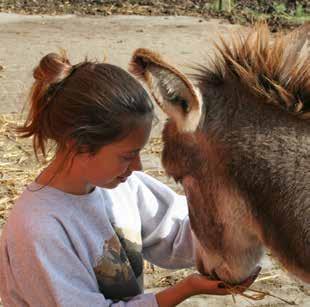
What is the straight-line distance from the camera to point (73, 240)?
106 inches

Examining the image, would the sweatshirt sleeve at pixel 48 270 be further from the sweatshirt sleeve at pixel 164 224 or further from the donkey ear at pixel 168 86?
the donkey ear at pixel 168 86

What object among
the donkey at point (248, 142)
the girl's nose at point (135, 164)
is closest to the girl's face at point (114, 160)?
the girl's nose at point (135, 164)

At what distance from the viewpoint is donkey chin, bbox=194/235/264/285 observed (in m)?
2.83

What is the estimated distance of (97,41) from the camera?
9.37 m

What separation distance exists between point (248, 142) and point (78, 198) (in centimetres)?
66

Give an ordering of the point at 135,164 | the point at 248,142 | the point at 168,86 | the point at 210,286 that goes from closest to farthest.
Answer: the point at 168,86 < the point at 248,142 < the point at 135,164 < the point at 210,286

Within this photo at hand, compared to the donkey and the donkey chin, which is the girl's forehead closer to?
the donkey

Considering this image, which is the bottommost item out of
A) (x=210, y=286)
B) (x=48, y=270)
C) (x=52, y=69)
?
(x=210, y=286)

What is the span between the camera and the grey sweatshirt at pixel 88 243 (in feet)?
8.57

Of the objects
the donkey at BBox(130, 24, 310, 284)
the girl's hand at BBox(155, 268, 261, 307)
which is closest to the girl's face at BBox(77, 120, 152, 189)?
the donkey at BBox(130, 24, 310, 284)

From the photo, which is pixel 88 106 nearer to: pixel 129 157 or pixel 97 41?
pixel 129 157

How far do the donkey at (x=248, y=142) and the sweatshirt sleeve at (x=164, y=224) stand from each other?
33cm

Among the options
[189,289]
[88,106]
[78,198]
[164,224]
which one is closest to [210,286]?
[189,289]

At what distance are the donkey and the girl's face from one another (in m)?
0.14
